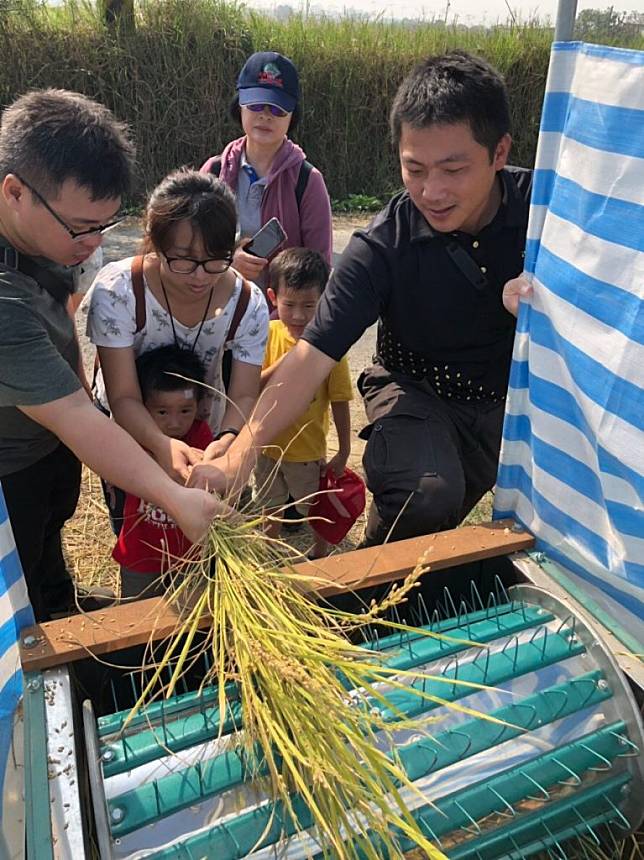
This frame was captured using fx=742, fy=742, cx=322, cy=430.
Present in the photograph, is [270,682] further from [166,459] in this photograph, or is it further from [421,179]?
[421,179]

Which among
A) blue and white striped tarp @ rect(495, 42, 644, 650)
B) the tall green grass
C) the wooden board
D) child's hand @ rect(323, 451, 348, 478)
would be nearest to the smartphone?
child's hand @ rect(323, 451, 348, 478)

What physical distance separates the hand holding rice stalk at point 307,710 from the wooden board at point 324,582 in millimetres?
66

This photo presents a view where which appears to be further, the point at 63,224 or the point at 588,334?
the point at 63,224

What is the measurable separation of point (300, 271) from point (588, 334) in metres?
1.33

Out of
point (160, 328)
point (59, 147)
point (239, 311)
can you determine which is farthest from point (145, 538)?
point (59, 147)

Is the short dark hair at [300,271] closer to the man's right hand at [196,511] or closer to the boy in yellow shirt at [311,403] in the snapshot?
the boy in yellow shirt at [311,403]

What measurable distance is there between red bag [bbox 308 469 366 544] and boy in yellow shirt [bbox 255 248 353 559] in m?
0.04

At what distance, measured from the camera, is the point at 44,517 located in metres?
2.21

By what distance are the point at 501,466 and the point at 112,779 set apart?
109cm

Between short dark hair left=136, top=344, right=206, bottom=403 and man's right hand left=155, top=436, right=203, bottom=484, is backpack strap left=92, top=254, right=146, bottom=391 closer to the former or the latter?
short dark hair left=136, top=344, right=206, bottom=403

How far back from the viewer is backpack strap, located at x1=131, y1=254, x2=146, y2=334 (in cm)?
203

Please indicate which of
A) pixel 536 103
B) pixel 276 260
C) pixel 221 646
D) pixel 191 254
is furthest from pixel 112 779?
pixel 536 103

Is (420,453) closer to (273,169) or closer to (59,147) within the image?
(59,147)

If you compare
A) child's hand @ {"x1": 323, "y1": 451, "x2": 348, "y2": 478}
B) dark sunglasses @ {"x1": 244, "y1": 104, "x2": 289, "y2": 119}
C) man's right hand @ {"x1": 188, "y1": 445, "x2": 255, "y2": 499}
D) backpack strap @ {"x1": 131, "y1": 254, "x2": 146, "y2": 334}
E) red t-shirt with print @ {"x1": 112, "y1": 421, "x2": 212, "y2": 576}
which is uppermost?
dark sunglasses @ {"x1": 244, "y1": 104, "x2": 289, "y2": 119}
